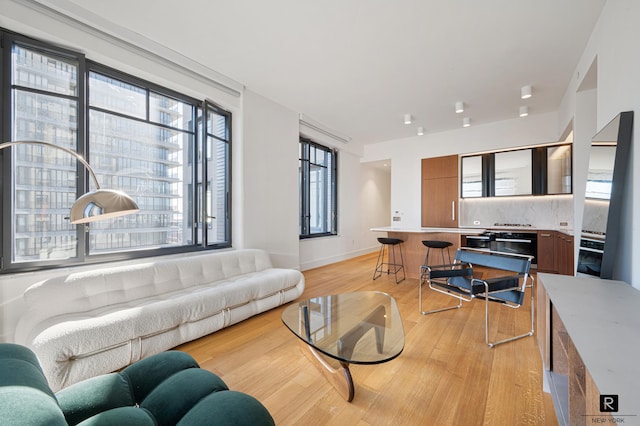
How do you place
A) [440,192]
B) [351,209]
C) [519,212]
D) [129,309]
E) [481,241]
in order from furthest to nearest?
1. [351,209]
2. [440,192]
3. [519,212]
4. [481,241]
5. [129,309]

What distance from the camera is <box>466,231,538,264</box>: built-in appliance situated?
16.4 ft

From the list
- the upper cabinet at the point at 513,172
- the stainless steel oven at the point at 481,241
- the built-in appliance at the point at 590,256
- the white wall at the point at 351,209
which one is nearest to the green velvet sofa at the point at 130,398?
the built-in appliance at the point at 590,256

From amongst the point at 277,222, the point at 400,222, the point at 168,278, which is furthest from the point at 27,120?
the point at 400,222

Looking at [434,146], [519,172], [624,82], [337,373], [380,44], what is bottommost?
[337,373]

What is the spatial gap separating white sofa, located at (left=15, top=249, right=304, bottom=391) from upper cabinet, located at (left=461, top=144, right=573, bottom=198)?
16.3 ft

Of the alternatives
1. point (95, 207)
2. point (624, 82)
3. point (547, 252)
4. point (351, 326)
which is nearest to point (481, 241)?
point (547, 252)

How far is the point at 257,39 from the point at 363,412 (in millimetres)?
3640

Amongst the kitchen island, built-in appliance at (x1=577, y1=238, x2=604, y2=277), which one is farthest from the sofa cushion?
the kitchen island

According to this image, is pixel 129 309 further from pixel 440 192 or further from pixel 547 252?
pixel 547 252

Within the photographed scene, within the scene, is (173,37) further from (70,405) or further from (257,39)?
(70,405)

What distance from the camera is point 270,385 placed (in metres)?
1.95

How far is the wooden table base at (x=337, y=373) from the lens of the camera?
1.77 meters

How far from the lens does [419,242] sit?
495 centimetres

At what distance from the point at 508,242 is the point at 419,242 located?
190 cm
